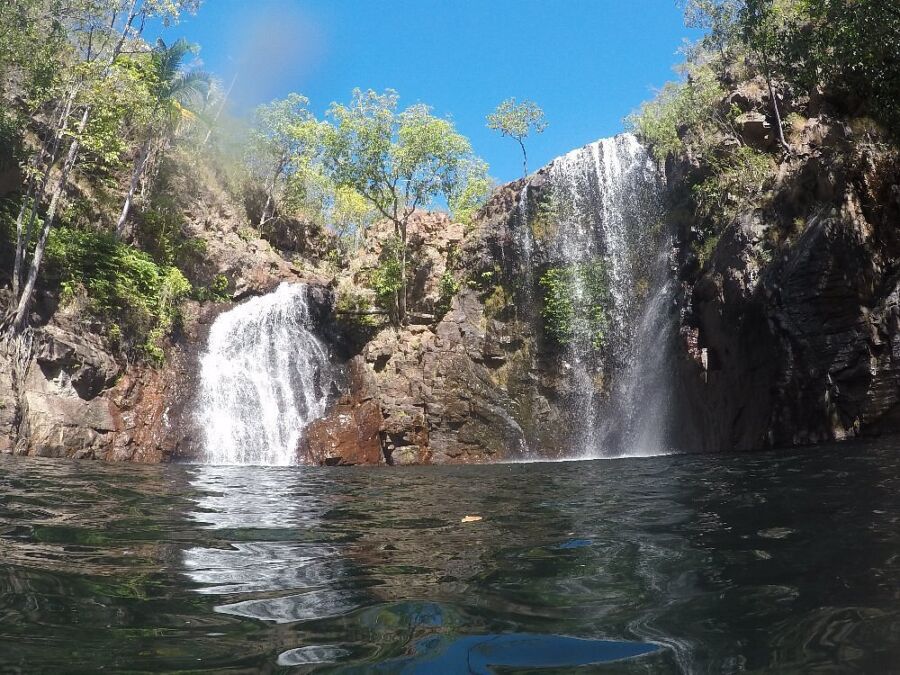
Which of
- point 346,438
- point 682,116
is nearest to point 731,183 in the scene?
point 682,116

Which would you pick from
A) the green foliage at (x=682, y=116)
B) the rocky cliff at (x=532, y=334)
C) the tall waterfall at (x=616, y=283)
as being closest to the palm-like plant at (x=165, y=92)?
the rocky cliff at (x=532, y=334)

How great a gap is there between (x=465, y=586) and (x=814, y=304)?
1231cm

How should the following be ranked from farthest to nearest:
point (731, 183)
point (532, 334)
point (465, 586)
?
point (532, 334)
point (731, 183)
point (465, 586)

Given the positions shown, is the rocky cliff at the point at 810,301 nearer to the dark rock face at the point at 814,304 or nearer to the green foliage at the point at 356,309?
the dark rock face at the point at 814,304

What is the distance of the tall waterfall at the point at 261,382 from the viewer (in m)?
19.5

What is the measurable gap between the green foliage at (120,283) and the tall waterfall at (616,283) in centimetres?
1394

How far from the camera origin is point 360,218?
40281 millimetres

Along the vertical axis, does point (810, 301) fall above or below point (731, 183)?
below

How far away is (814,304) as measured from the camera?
12.5 meters

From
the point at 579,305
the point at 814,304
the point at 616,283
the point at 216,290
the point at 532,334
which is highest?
the point at 216,290

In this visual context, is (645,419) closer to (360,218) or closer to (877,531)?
(877,531)

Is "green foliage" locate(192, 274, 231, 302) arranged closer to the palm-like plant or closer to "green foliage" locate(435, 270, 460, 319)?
the palm-like plant

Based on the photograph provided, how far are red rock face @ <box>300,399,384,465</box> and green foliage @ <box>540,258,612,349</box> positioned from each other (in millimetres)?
7048

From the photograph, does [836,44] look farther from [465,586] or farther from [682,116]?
[465,586]
